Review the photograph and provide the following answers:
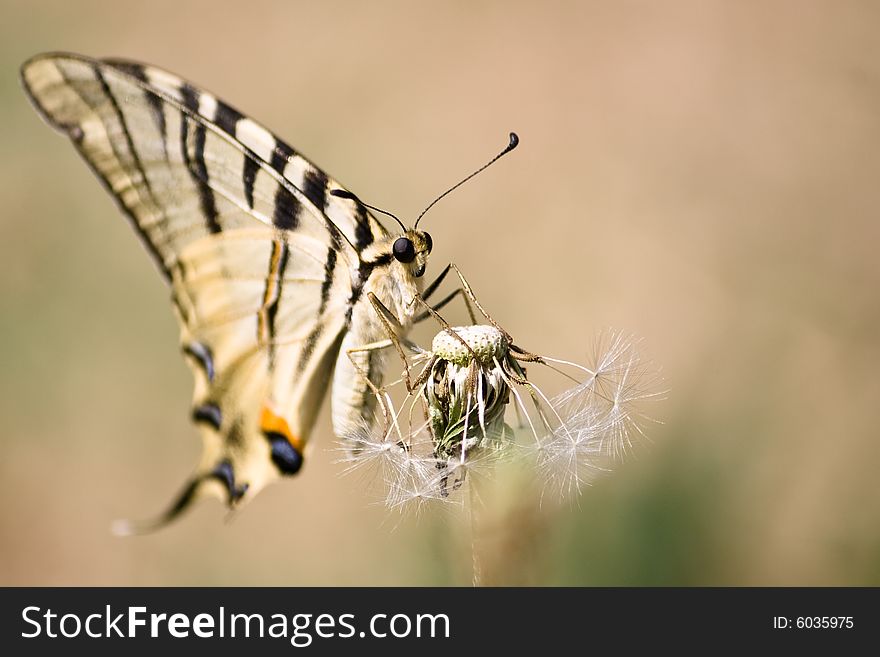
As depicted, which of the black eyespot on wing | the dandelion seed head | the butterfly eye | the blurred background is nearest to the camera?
the dandelion seed head

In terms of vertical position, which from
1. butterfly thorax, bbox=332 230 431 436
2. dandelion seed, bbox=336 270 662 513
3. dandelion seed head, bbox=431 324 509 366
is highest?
butterfly thorax, bbox=332 230 431 436

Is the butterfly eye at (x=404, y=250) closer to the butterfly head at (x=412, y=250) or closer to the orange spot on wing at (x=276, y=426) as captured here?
the butterfly head at (x=412, y=250)

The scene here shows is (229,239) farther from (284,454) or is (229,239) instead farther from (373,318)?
(284,454)

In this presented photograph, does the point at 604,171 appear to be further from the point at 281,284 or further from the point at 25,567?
the point at 25,567

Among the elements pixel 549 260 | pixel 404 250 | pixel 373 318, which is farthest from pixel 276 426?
pixel 549 260

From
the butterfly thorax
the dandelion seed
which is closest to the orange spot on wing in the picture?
the butterfly thorax

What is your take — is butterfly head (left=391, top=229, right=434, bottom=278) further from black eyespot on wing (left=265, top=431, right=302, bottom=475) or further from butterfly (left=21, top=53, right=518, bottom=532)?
black eyespot on wing (left=265, top=431, right=302, bottom=475)

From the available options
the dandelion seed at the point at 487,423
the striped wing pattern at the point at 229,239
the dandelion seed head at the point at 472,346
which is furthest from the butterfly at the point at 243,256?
the dandelion seed head at the point at 472,346
